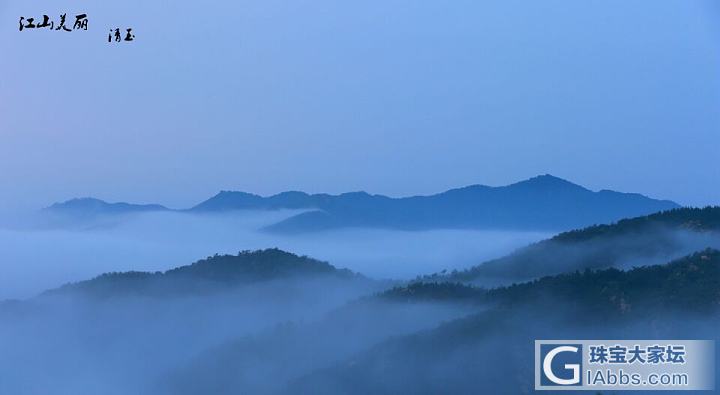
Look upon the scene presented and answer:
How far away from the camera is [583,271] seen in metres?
20.3

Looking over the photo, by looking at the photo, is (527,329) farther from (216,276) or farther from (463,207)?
(216,276)

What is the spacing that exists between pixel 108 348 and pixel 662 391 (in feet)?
56.0

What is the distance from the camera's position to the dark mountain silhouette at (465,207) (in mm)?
22125

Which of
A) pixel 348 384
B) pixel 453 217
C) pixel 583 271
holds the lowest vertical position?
pixel 348 384

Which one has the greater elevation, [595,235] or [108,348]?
[595,235]

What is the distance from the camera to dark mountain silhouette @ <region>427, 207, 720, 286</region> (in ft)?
68.2

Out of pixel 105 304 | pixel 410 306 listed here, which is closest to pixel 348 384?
pixel 410 306

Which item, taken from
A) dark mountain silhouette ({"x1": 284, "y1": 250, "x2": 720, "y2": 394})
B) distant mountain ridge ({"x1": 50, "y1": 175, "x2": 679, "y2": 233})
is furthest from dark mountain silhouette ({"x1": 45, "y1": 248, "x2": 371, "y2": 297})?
dark mountain silhouette ({"x1": 284, "y1": 250, "x2": 720, "y2": 394})

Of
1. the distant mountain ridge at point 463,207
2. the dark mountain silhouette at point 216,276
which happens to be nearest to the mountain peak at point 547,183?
the distant mountain ridge at point 463,207

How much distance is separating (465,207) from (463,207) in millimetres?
89

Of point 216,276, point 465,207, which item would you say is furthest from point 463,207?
point 216,276

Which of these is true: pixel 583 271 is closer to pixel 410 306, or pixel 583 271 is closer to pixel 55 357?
pixel 410 306

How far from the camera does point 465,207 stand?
941 inches

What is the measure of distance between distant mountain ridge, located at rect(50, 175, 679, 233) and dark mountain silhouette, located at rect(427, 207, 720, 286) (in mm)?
488
